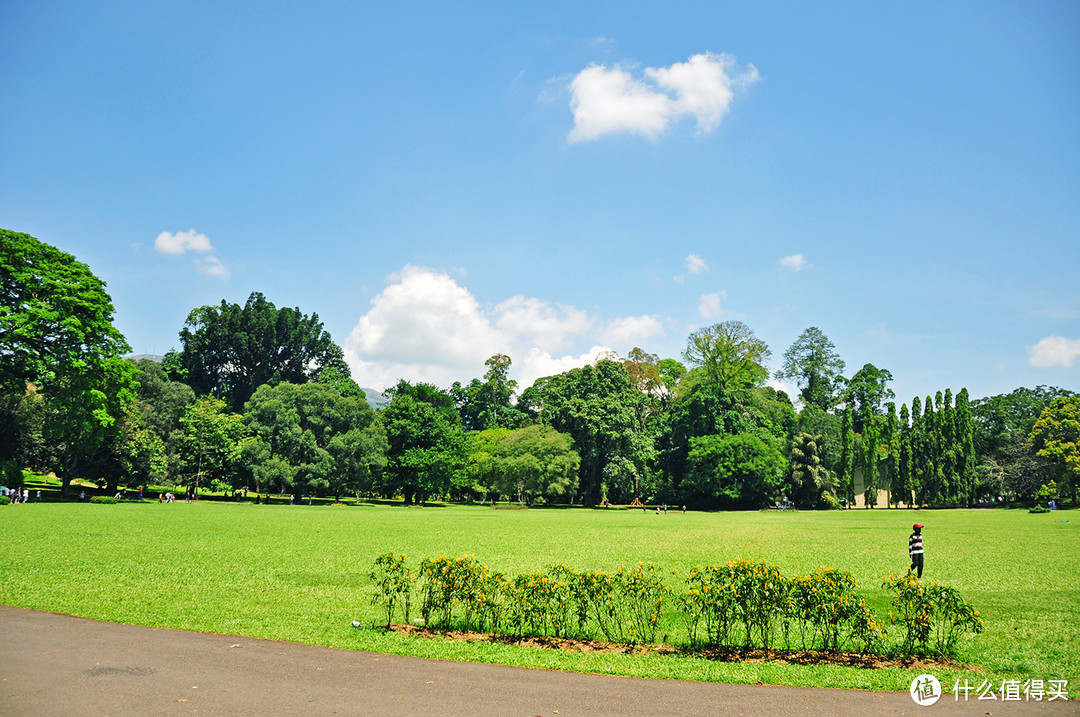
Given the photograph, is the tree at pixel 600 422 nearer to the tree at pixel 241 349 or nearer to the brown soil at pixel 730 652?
the tree at pixel 241 349

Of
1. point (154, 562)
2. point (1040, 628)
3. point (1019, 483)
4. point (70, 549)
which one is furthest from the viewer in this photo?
point (1019, 483)

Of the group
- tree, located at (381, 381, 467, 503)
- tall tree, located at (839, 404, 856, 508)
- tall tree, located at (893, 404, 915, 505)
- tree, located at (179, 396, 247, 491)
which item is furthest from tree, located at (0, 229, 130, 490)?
tall tree, located at (893, 404, 915, 505)

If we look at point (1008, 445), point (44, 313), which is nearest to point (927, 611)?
point (44, 313)

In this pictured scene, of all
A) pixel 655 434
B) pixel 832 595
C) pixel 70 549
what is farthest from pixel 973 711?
pixel 655 434

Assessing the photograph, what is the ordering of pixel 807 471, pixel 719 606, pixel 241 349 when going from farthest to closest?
pixel 241 349, pixel 807 471, pixel 719 606

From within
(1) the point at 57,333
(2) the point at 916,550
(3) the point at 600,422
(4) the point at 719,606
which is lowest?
(2) the point at 916,550

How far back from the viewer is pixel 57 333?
125 feet

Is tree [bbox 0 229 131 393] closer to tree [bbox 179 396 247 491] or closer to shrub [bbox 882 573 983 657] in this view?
tree [bbox 179 396 247 491]

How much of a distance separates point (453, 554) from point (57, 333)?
3399 cm

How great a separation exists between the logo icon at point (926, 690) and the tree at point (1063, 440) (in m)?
63.3

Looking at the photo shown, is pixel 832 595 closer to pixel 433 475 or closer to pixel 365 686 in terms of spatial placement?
pixel 365 686

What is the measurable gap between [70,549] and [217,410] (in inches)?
2184

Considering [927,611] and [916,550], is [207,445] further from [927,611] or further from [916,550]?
[927,611]

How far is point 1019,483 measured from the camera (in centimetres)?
6356
